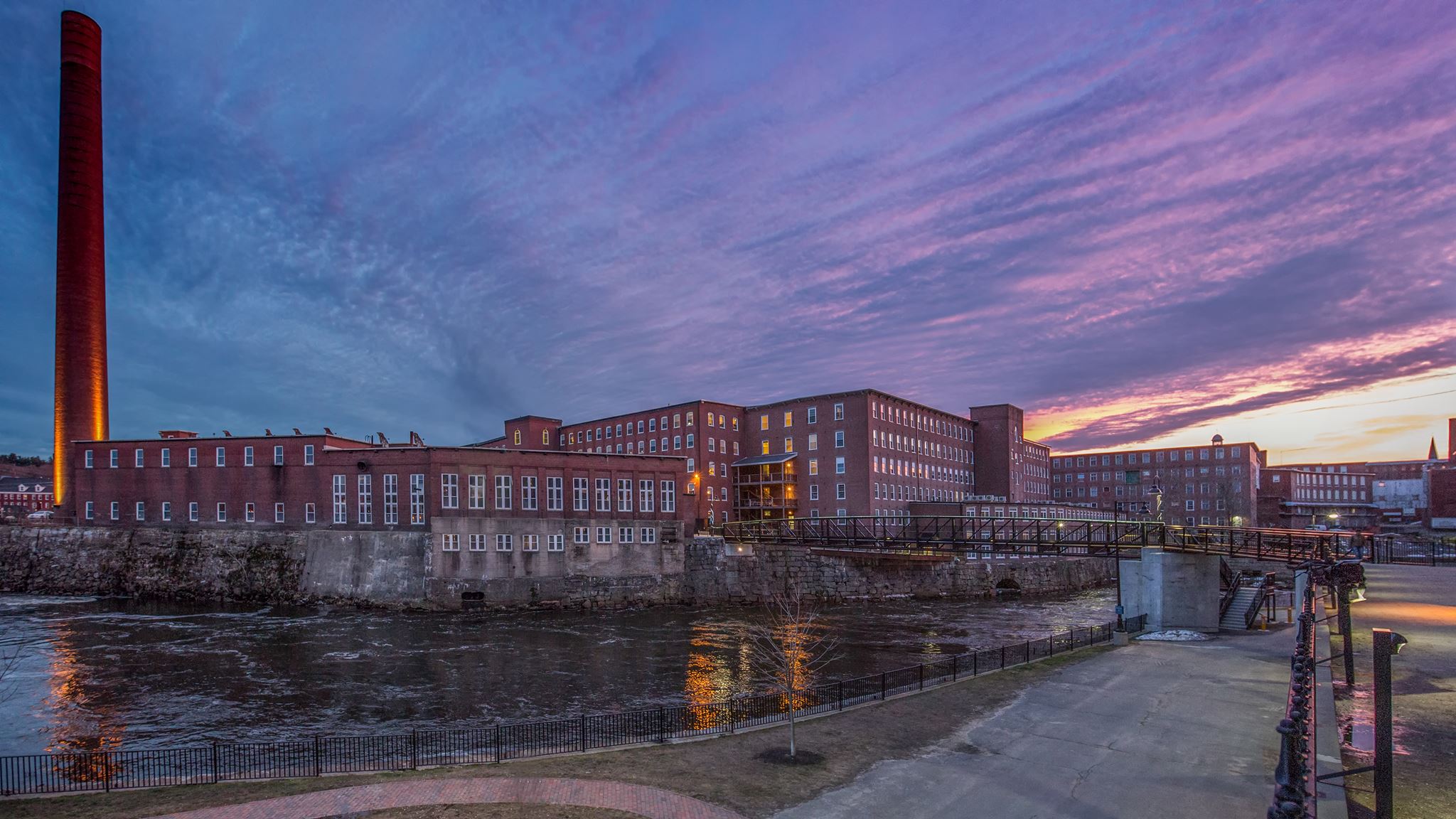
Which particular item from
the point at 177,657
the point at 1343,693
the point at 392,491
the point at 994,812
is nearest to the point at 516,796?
the point at 994,812

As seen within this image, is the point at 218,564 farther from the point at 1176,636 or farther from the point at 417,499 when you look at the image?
the point at 1176,636

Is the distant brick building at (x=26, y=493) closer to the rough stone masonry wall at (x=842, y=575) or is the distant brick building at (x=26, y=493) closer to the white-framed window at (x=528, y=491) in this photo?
the white-framed window at (x=528, y=491)

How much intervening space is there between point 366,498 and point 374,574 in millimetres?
7243

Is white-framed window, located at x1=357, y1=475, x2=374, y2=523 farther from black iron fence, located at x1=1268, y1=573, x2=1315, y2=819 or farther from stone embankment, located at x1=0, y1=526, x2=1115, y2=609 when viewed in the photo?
black iron fence, located at x1=1268, y1=573, x2=1315, y2=819

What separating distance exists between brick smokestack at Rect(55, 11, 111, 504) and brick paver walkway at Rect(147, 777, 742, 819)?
8671cm

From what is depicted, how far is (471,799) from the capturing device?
16.0 meters

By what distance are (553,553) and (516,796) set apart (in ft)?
157

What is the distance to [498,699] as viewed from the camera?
3197 cm

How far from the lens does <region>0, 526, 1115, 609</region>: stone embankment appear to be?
195ft

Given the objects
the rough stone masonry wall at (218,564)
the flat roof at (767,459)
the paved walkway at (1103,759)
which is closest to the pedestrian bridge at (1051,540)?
the paved walkway at (1103,759)

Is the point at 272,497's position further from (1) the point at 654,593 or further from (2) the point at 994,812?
(2) the point at 994,812

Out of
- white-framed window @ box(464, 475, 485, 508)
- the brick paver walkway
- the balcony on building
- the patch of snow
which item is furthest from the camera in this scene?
the balcony on building

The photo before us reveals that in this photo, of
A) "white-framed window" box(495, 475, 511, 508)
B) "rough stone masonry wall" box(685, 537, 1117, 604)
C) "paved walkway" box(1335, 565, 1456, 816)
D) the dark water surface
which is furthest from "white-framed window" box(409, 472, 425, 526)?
"paved walkway" box(1335, 565, 1456, 816)

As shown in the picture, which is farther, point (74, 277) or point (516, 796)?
point (74, 277)
